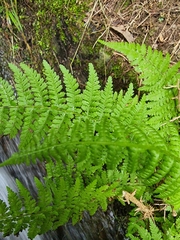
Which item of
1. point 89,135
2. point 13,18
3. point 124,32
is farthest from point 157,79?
point 13,18

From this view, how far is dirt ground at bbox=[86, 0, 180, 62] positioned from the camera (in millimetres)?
2842

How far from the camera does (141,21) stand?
9.72 ft

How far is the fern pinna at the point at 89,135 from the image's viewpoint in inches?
58.6

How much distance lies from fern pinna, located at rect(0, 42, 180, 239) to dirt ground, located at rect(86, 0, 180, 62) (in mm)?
979

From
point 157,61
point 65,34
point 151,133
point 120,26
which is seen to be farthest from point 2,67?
point 151,133

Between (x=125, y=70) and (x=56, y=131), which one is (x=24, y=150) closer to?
(x=56, y=131)

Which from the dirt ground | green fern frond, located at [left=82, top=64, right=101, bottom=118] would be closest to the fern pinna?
green fern frond, located at [left=82, top=64, right=101, bottom=118]

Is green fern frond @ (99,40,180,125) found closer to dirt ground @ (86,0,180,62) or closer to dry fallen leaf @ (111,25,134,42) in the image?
dirt ground @ (86,0,180,62)

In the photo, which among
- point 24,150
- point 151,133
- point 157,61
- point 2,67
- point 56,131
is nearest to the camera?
point 24,150

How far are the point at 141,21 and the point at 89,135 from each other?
1834 mm

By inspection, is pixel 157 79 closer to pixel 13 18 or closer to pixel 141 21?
pixel 141 21

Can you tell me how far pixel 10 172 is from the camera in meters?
3.12

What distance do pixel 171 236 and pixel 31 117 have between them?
1215 millimetres

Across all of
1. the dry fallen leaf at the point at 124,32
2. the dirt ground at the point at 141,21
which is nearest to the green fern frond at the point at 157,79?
the dirt ground at the point at 141,21
